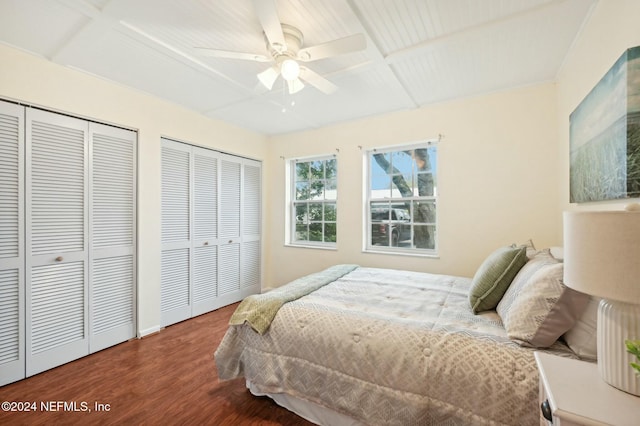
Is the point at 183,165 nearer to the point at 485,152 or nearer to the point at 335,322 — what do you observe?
the point at 335,322

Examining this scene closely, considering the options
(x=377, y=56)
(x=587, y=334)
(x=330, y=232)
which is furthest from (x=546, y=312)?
(x=330, y=232)

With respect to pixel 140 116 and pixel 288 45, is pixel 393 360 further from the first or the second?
pixel 140 116

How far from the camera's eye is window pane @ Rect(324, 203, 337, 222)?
391cm

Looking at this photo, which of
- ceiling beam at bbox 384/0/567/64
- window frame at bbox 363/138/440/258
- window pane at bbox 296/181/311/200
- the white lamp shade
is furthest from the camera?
window pane at bbox 296/181/311/200

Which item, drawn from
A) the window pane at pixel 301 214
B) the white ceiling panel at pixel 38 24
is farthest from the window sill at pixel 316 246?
the white ceiling panel at pixel 38 24

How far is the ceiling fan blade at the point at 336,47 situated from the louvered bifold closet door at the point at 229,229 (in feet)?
7.58

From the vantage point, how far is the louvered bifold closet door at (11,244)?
199 cm

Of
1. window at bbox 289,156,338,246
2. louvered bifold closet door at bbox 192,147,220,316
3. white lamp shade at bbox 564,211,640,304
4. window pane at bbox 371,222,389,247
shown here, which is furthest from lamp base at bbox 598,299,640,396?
louvered bifold closet door at bbox 192,147,220,316

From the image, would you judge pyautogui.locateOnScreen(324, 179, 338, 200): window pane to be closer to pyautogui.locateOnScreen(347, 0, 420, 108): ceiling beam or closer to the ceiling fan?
pyautogui.locateOnScreen(347, 0, 420, 108): ceiling beam

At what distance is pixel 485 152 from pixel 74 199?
3.94 metres

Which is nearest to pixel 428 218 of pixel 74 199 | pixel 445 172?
pixel 445 172

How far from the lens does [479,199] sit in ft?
9.32

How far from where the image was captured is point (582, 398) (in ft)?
2.83

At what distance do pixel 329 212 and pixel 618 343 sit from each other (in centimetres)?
321
